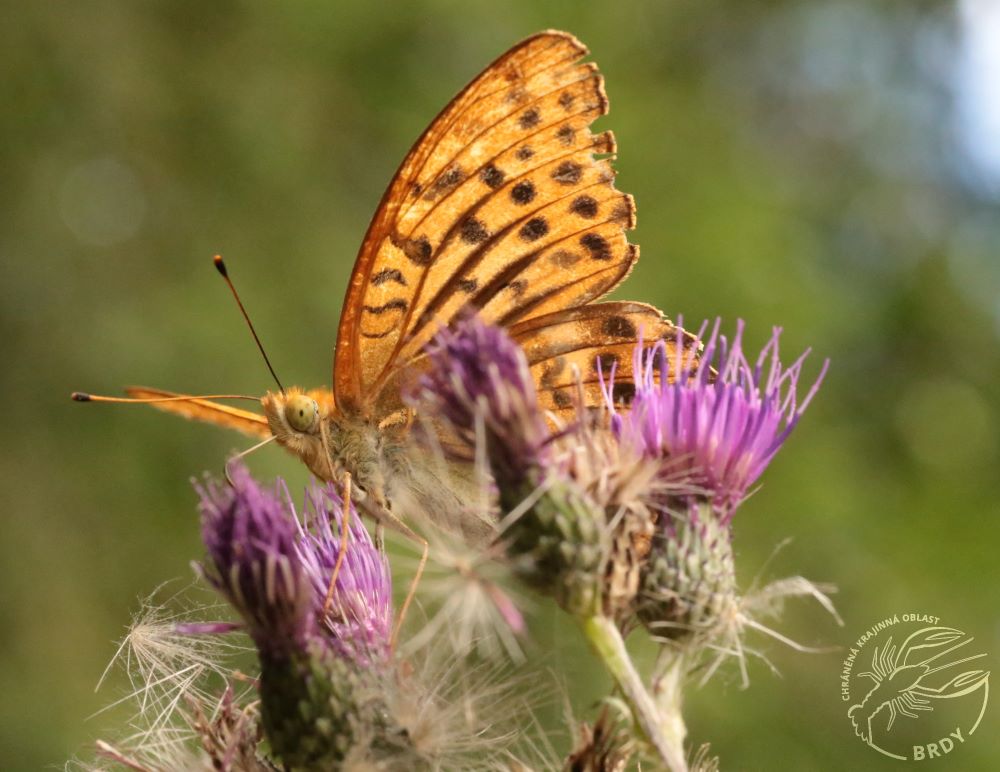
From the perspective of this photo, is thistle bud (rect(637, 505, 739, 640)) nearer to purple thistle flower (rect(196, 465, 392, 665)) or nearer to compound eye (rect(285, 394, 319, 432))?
purple thistle flower (rect(196, 465, 392, 665))

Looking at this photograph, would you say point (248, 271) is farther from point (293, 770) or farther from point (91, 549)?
point (293, 770)

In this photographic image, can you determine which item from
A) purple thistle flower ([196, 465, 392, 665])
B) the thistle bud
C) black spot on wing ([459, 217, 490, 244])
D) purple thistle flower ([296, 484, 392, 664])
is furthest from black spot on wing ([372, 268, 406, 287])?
the thistle bud

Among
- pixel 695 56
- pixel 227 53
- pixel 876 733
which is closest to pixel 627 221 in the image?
pixel 876 733

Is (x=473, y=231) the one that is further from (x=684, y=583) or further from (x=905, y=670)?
(x=905, y=670)

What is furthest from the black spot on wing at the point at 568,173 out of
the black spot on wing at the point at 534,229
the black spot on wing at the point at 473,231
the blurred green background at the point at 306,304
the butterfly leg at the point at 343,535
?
the blurred green background at the point at 306,304

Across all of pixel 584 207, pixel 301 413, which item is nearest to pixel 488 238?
pixel 584 207

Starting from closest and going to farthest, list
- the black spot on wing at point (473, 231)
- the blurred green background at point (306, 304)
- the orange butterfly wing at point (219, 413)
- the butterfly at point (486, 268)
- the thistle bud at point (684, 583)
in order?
the thistle bud at point (684, 583) → the butterfly at point (486, 268) → the black spot on wing at point (473, 231) → the orange butterfly wing at point (219, 413) → the blurred green background at point (306, 304)

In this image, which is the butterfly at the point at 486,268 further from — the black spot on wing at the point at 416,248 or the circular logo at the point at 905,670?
the circular logo at the point at 905,670
